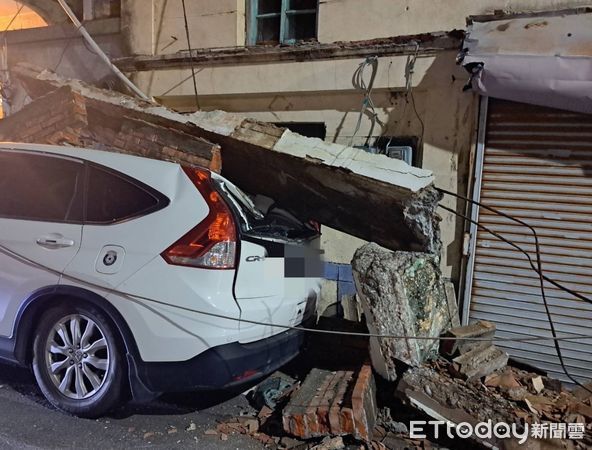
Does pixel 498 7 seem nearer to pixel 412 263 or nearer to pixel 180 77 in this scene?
pixel 412 263

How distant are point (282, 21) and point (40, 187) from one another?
166 inches

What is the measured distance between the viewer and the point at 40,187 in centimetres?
378

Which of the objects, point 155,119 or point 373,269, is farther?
point 155,119

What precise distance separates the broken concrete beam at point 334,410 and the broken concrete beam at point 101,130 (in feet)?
7.18

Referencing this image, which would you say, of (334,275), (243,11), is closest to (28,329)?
(334,275)

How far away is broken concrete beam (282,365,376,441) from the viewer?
3270mm

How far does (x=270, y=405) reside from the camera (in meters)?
3.86

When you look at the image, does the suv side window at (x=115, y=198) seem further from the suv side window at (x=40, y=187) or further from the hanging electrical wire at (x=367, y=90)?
the hanging electrical wire at (x=367, y=90)

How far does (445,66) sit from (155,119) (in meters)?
3.22

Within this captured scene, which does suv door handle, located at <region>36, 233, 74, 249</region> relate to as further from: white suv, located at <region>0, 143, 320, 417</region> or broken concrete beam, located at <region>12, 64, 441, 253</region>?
broken concrete beam, located at <region>12, 64, 441, 253</region>

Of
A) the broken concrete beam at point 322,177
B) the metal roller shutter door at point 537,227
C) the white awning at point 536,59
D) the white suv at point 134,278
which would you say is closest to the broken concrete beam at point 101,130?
the broken concrete beam at point 322,177

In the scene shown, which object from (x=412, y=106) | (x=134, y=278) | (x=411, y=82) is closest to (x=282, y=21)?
(x=411, y=82)

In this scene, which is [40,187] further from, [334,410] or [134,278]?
[334,410]

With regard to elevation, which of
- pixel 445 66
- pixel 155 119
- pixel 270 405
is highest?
pixel 445 66
